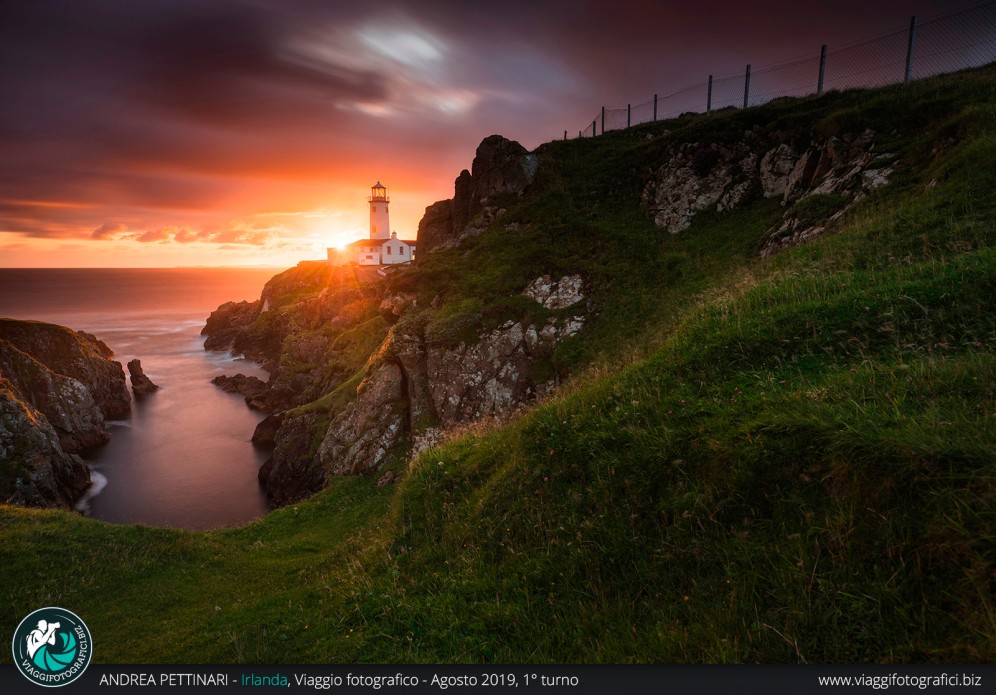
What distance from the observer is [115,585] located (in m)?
11.1

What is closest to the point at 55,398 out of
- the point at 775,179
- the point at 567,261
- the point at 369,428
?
the point at 369,428

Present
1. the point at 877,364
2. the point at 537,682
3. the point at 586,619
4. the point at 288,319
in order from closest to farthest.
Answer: the point at 537,682 → the point at 586,619 → the point at 877,364 → the point at 288,319

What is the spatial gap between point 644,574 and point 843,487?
242 centimetres

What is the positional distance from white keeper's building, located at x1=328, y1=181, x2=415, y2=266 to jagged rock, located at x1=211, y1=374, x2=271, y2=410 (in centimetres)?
4755

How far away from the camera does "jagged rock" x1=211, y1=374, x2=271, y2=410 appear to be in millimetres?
55491

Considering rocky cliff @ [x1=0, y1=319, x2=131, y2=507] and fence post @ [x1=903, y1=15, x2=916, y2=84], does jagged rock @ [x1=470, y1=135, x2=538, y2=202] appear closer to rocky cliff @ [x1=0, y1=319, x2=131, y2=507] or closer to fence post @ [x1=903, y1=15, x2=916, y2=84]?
fence post @ [x1=903, y1=15, x2=916, y2=84]

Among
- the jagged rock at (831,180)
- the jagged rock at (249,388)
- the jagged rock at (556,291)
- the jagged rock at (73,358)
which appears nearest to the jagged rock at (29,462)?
the jagged rock at (73,358)

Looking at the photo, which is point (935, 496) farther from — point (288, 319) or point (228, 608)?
point (288, 319)

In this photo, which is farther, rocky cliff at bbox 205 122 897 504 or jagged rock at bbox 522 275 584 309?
jagged rock at bbox 522 275 584 309

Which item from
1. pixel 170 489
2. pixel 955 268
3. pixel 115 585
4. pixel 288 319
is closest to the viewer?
pixel 955 268

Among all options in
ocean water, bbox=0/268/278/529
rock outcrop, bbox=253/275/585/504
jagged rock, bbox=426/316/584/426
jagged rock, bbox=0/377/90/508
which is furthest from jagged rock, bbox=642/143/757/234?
jagged rock, bbox=0/377/90/508

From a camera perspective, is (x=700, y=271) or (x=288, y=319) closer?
(x=700, y=271)

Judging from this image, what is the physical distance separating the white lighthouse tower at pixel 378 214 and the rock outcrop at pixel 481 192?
7818 cm

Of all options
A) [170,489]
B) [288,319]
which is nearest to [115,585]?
[170,489]
